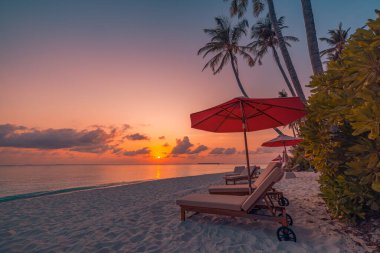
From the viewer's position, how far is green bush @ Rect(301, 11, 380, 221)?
82.0 inches

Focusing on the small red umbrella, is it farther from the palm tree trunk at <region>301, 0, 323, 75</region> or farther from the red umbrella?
the red umbrella

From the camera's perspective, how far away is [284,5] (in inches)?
356

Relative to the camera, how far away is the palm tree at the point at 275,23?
23.2ft

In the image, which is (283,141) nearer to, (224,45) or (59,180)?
(224,45)

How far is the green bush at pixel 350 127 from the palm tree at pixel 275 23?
11.3ft

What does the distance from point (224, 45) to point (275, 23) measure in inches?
567

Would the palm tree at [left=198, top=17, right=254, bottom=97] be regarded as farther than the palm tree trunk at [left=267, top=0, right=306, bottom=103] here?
Yes

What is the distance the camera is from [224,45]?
21.8 meters

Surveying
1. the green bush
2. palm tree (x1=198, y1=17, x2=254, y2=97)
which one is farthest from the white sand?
palm tree (x1=198, y1=17, x2=254, y2=97)

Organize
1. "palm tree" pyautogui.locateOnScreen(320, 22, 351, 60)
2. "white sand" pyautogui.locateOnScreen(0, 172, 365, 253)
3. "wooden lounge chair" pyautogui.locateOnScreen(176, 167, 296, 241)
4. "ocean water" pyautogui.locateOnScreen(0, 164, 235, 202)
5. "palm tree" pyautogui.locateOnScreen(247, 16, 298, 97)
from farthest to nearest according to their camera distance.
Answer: "palm tree" pyautogui.locateOnScreen(320, 22, 351, 60), "palm tree" pyautogui.locateOnScreen(247, 16, 298, 97), "ocean water" pyautogui.locateOnScreen(0, 164, 235, 202), "wooden lounge chair" pyautogui.locateOnScreen(176, 167, 296, 241), "white sand" pyautogui.locateOnScreen(0, 172, 365, 253)

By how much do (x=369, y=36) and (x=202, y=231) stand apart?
363cm

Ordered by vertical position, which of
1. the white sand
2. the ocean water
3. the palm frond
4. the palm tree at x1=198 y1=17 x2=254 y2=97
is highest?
the palm tree at x1=198 y1=17 x2=254 y2=97

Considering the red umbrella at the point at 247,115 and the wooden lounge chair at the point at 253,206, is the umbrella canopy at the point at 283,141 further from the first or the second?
the wooden lounge chair at the point at 253,206

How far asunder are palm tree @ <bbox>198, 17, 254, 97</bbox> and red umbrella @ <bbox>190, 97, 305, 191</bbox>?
1706 centimetres
